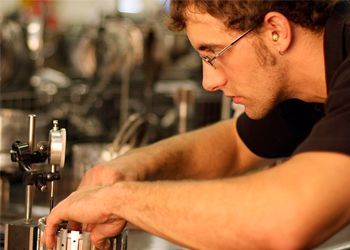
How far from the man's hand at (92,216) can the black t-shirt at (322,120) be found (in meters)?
0.35

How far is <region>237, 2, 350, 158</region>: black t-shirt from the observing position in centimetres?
125

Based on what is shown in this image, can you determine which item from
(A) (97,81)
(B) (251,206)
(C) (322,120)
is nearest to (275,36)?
(C) (322,120)

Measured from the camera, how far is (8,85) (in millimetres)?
3850

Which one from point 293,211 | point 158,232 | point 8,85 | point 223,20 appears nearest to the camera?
point 293,211

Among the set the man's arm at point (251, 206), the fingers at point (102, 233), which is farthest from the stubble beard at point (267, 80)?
the fingers at point (102, 233)

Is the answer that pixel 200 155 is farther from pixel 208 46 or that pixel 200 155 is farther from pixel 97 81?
pixel 97 81

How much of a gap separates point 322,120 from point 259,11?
0.31m

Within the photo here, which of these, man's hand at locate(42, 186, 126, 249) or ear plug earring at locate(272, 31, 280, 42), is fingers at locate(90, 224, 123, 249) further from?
ear plug earring at locate(272, 31, 280, 42)

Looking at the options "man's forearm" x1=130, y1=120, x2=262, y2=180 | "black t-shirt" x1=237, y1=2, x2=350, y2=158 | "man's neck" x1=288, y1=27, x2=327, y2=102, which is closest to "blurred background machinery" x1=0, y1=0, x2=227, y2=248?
"man's forearm" x1=130, y1=120, x2=262, y2=180

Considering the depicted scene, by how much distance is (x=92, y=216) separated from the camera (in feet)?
4.49

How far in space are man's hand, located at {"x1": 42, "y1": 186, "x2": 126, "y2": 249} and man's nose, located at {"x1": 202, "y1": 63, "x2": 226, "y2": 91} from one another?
1.23 feet

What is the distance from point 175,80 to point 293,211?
12.7 ft

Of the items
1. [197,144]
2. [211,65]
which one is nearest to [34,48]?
[197,144]

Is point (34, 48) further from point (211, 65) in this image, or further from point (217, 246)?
point (217, 246)
